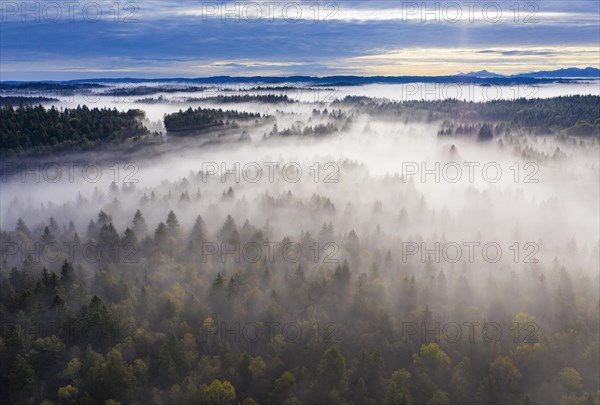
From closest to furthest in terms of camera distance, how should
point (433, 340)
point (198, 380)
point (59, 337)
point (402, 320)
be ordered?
point (198, 380), point (59, 337), point (433, 340), point (402, 320)

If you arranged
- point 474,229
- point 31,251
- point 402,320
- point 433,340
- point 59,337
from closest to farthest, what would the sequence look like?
point 59,337
point 433,340
point 402,320
point 31,251
point 474,229

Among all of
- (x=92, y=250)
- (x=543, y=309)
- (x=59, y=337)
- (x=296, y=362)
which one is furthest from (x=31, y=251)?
(x=543, y=309)

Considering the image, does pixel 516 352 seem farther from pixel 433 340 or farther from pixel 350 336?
pixel 350 336

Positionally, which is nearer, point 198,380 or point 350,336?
point 198,380

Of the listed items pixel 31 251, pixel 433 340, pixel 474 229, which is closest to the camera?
pixel 433 340

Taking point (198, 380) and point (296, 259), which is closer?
point (198, 380)

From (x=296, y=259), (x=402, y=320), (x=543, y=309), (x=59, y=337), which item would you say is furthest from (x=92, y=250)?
(x=543, y=309)

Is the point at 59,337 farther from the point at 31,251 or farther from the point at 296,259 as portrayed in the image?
the point at 296,259

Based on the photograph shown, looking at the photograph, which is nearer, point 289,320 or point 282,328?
point 282,328

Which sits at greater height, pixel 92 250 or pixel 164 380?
pixel 92 250
